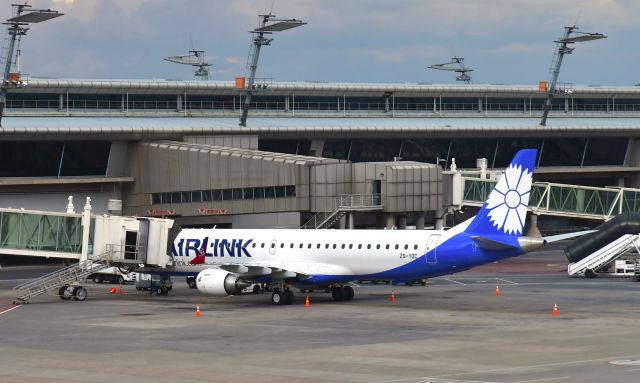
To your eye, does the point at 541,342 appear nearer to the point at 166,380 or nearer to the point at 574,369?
the point at 574,369

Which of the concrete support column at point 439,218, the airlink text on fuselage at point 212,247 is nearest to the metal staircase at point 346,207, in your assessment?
the concrete support column at point 439,218

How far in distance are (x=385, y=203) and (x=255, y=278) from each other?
2742cm

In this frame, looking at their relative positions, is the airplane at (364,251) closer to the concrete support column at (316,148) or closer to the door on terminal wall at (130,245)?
the door on terminal wall at (130,245)

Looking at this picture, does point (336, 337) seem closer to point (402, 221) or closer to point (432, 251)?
point (432, 251)

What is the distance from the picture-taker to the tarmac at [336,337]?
3509 cm

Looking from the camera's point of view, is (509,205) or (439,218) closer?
(509,205)

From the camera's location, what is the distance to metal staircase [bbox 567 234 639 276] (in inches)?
3209

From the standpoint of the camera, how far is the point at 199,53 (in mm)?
146625

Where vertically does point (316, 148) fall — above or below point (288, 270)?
above

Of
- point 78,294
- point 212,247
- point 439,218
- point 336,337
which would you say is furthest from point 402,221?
point 336,337

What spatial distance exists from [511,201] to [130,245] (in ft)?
73.2

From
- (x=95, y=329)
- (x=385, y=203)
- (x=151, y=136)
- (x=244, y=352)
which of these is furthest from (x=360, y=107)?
(x=244, y=352)

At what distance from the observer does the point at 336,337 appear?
147ft

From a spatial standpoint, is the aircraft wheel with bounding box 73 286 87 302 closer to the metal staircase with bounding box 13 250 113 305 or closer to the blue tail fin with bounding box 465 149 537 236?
the metal staircase with bounding box 13 250 113 305
